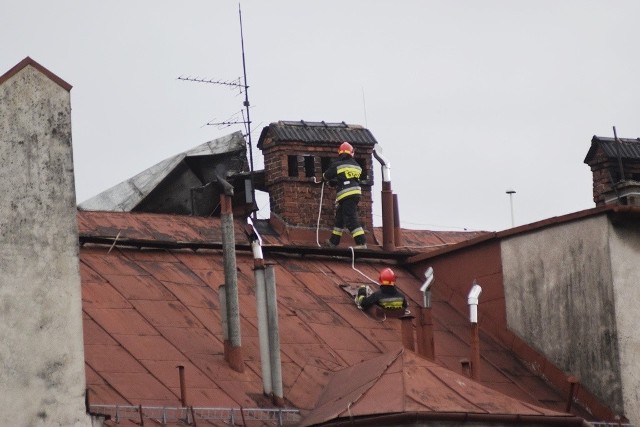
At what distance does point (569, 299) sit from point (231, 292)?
540cm

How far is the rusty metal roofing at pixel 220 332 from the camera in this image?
30.7m

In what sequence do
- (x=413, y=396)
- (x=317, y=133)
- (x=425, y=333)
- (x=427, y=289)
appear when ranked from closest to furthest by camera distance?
1. (x=413, y=396)
2. (x=425, y=333)
3. (x=427, y=289)
4. (x=317, y=133)

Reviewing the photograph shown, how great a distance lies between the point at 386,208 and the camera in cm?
4000

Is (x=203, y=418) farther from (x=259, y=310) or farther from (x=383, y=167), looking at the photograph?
(x=383, y=167)

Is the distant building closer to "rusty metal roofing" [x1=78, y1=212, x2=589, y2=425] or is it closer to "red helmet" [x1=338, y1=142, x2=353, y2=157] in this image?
"rusty metal roofing" [x1=78, y1=212, x2=589, y2=425]

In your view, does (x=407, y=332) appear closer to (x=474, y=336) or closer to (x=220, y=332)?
(x=474, y=336)

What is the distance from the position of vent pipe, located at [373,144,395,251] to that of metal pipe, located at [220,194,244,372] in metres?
6.80

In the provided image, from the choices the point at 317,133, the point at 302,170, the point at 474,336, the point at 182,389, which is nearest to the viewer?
the point at 182,389

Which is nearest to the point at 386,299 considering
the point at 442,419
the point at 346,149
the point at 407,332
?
the point at 407,332

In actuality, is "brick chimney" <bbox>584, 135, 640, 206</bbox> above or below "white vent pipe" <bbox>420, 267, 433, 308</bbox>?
above

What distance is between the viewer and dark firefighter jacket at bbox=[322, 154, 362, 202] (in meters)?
39.6

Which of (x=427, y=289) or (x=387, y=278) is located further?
(x=387, y=278)

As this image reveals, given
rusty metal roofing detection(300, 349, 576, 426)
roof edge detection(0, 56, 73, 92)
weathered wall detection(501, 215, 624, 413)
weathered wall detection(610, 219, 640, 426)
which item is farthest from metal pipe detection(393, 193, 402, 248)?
roof edge detection(0, 56, 73, 92)

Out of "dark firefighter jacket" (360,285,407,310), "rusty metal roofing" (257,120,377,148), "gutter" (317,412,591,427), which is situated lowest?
"gutter" (317,412,591,427)
